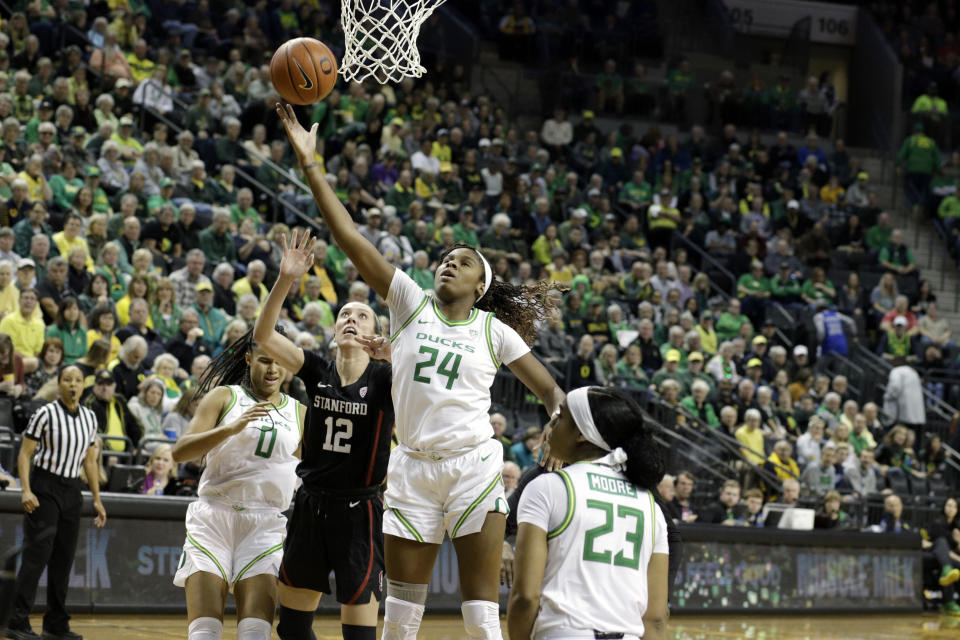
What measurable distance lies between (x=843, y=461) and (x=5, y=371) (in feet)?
34.3

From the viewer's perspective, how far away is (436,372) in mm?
5582

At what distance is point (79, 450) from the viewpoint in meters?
8.96

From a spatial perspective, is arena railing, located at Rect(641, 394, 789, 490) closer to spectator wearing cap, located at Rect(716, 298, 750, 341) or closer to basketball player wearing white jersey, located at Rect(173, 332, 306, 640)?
spectator wearing cap, located at Rect(716, 298, 750, 341)

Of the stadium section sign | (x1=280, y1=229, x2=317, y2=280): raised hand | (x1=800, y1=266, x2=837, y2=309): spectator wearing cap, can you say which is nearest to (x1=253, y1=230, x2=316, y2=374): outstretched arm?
(x1=280, y1=229, x2=317, y2=280): raised hand

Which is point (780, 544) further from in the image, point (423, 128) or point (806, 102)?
point (806, 102)

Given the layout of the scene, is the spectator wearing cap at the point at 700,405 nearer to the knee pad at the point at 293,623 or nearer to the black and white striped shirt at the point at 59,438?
the black and white striped shirt at the point at 59,438

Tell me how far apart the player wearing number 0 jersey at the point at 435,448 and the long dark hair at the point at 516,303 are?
56 centimetres

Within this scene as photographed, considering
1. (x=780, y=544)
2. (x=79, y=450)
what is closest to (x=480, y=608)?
(x=79, y=450)

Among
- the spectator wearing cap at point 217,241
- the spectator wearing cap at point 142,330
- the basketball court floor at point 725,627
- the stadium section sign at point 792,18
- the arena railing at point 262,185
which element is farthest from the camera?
the stadium section sign at point 792,18

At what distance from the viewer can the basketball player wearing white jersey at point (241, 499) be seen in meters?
6.02

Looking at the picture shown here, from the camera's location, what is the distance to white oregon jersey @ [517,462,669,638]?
4.20 m

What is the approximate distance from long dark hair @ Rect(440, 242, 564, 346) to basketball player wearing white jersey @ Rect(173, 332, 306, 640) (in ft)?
3.77

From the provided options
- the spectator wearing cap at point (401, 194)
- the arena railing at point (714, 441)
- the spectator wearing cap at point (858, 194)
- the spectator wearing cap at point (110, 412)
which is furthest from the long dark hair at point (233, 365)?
the spectator wearing cap at point (858, 194)

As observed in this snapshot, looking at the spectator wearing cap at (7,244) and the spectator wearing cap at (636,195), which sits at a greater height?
the spectator wearing cap at (636,195)
